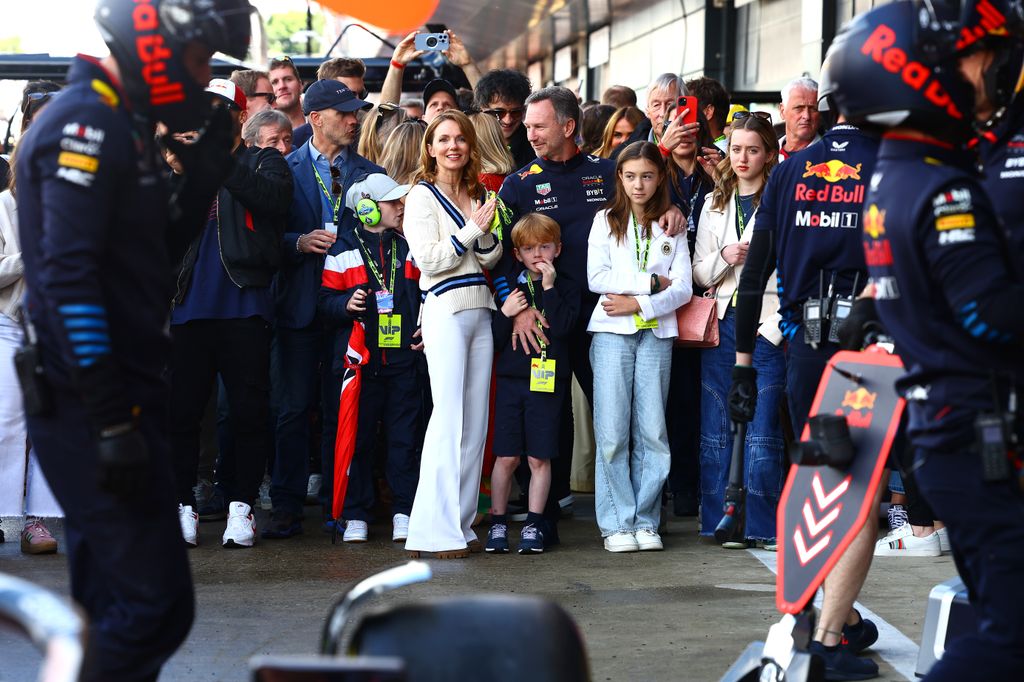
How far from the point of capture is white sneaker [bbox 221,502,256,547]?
7086 millimetres

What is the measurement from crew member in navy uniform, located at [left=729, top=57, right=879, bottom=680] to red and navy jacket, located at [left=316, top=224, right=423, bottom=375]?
2519 mm

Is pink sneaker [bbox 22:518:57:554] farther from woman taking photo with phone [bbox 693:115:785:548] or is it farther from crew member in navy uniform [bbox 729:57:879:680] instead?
crew member in navy uniform [bbox 729:57:879:680]

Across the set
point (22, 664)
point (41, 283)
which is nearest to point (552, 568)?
point (22, 664)

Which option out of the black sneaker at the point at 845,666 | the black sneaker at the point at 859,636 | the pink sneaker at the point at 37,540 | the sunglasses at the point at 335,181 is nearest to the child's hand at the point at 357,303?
the sunglasses at the point at 335,181

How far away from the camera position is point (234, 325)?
709 cm

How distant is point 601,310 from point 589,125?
9.26 ft

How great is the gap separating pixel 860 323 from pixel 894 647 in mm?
1395

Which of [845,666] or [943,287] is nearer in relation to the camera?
[943,287]

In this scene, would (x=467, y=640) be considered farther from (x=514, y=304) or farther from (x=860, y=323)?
(x=514, y=304)

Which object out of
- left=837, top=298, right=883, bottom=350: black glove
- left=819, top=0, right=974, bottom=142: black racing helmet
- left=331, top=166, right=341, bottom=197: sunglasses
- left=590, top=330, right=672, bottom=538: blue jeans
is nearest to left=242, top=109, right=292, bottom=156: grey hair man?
left=331, top=166, right=341, bottom=197: sunglasses

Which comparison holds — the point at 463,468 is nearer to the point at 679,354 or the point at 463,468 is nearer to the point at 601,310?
the point at 601,310

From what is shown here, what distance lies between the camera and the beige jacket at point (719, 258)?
23.5ft

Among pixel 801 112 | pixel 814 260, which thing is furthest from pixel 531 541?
pixel 801 112

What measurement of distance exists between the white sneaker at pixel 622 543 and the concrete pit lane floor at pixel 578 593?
54 millimetres
